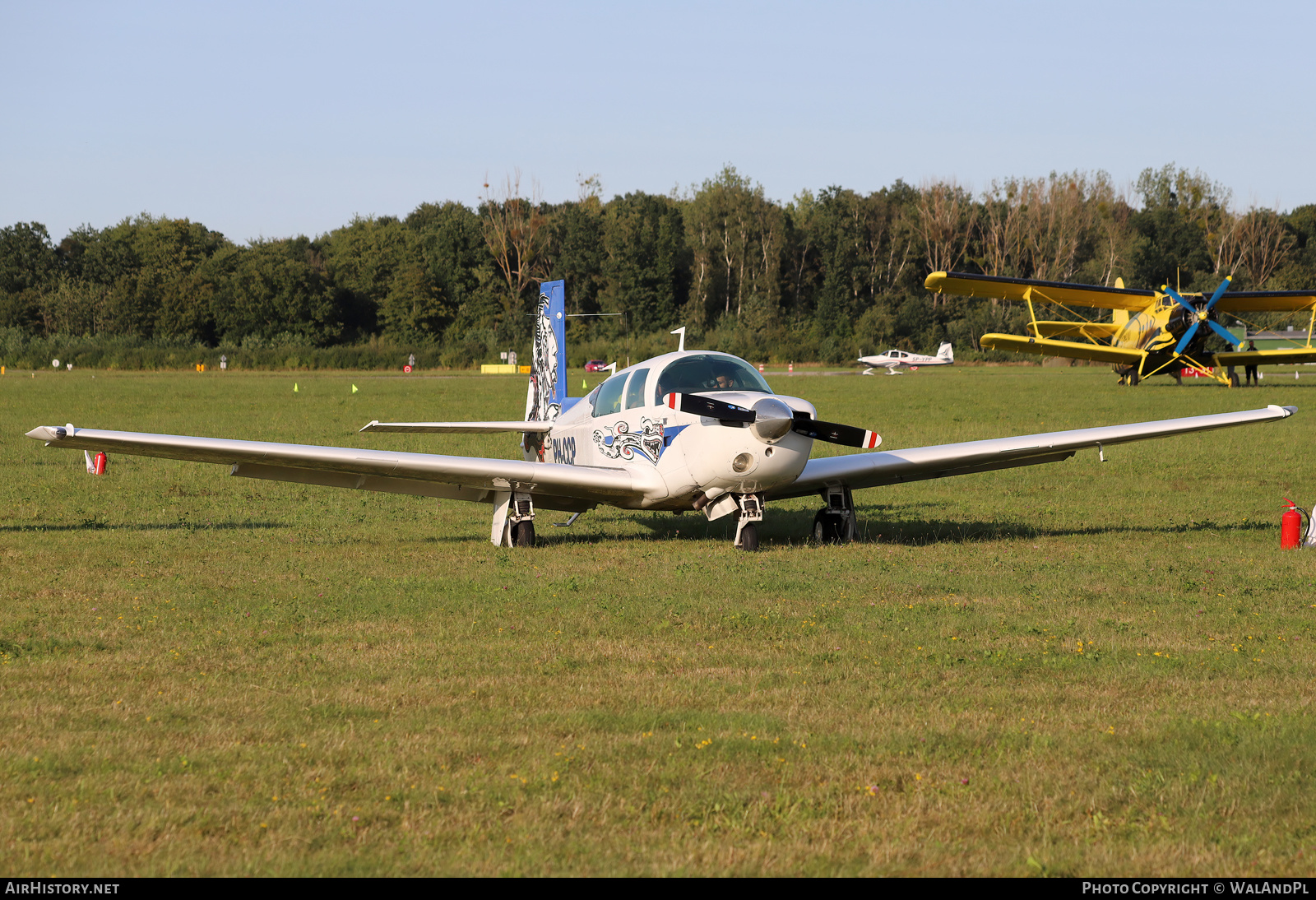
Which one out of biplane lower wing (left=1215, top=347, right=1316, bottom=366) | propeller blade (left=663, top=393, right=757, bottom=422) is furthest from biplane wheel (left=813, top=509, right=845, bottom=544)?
biplane lower wing (left=1215, top=347, right=1316, bottom=366)

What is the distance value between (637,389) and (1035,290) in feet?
107

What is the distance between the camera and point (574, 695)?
256 inches

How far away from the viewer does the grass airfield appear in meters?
4.38

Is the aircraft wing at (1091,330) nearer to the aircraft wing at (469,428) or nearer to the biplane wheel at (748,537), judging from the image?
the aircraft wing at (469,428)

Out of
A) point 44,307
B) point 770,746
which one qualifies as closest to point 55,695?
point 770,746

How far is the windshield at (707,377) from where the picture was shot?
40.3 ft

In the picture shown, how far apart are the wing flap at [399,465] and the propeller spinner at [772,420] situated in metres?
1.29

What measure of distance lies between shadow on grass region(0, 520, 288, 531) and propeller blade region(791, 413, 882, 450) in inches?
262

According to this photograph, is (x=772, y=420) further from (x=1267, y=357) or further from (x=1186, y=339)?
(x=1267, y=357)

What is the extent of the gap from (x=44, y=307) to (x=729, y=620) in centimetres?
10540

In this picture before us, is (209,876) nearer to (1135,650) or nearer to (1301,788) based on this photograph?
(1301,788)

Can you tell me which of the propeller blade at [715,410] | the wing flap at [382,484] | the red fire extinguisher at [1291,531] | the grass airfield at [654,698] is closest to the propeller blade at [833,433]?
the propeller blade at [715,410]

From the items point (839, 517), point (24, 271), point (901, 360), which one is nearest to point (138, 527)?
point (839, 517)

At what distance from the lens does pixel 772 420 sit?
36.8 ft
